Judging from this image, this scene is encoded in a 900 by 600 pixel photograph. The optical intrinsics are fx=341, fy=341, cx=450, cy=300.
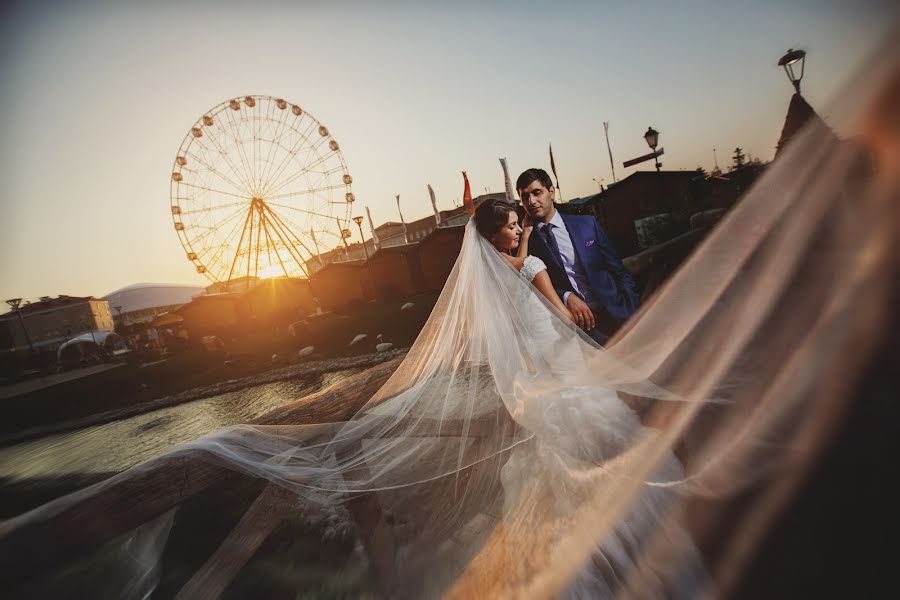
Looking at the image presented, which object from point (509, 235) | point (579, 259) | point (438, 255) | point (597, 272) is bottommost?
point (597, 272)

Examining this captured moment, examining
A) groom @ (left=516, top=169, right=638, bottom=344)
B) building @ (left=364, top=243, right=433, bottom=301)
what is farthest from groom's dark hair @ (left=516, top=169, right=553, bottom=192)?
building @ (left=364, top=243, right=433, bottom=301)

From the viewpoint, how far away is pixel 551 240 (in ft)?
9.90

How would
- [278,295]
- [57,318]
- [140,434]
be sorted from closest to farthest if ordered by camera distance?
[140,434]
[278,295]
[57,318]

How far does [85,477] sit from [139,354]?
85.6 feet

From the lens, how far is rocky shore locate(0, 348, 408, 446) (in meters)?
9.48

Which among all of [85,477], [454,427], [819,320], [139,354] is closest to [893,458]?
[819,320]

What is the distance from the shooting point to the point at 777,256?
5.49 feet

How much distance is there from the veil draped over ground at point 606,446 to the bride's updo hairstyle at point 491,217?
0.75m

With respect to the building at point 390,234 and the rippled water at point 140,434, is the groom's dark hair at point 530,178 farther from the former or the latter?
the building at point 390,234

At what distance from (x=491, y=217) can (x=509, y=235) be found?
8.8 inches

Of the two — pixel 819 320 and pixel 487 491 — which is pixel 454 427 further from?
→ pixel 819 320

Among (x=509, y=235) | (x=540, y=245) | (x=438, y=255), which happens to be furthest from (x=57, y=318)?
(x=540, y=245)

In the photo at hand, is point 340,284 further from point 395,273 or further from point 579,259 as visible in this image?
point 579,259

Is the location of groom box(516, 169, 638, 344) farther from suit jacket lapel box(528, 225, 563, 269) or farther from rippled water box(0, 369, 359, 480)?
rippled water box(0, 369, 359, 480)
